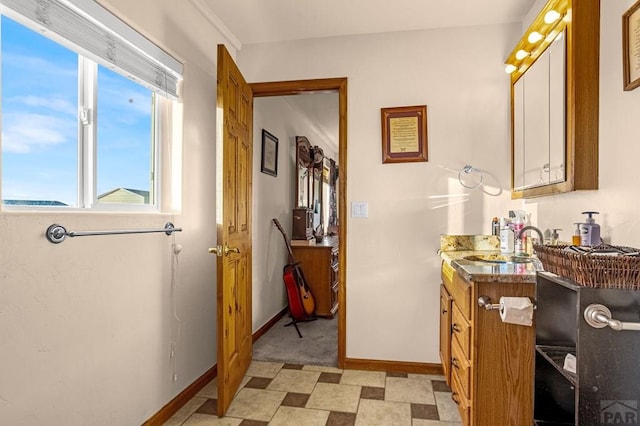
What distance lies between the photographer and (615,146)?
1460 mm

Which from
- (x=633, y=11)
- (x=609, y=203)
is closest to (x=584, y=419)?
(x=609, y=203)

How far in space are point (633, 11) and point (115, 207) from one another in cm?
218

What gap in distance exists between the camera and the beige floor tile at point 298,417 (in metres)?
2.07

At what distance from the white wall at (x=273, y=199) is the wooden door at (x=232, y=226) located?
0.62 metres

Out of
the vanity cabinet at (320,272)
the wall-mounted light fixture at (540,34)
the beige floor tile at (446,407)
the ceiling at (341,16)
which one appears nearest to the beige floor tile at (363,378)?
the beige floor tile at (446,407)

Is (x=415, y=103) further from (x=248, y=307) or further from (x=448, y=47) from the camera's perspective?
(x=248, y=307)

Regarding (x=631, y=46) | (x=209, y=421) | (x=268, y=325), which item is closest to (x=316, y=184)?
(x=268, y=325)

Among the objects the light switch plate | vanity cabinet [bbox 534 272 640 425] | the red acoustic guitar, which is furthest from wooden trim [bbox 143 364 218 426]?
vanity cabinet [bbox 534 272 640 425]

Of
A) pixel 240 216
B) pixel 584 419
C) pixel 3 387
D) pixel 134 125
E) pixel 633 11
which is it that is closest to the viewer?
pixel 584 419

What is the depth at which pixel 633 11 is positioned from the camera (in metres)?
1.33

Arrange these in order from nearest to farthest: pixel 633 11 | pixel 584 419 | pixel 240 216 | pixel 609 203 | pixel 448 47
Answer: pixel 584 419 → pixel 633 11 → pixel 609 203 → pixel 240 216 → pixel 448 47

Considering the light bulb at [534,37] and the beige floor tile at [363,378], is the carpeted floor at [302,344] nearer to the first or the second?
the beige floor tile at [363,378]

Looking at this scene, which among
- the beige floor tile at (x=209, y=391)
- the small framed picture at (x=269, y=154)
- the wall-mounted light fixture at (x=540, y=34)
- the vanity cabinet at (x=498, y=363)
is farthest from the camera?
the small framed picture at (x=269, y=154)

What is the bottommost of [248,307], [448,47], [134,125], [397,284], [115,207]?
[248,307]
